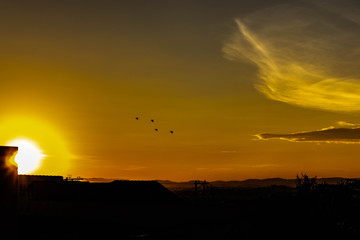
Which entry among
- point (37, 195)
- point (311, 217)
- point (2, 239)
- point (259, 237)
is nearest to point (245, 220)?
point (259, 237)

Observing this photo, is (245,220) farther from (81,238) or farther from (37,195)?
(37,195)

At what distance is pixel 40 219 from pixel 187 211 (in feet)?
76.7

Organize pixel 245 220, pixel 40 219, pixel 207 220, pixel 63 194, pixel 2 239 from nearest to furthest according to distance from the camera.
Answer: pixel 2 239 → pixel 245 220 → pixel 40 219 → pixel 207 220 → pixel 63 194

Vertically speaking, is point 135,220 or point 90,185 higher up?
point 90,185

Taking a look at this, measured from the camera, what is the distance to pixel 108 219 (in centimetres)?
6744

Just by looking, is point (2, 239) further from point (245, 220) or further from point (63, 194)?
point (63, 194)

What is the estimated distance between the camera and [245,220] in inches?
1645

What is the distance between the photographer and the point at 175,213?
65.9 meters

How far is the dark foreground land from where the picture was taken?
3972 centimetres

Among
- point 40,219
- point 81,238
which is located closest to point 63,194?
point 40,219

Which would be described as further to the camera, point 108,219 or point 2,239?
point 108,219

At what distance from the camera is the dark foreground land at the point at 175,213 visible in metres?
39.7

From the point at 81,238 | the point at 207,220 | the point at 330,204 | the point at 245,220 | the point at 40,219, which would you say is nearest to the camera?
the point at 81,238

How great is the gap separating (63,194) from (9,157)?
4426 centimetres
